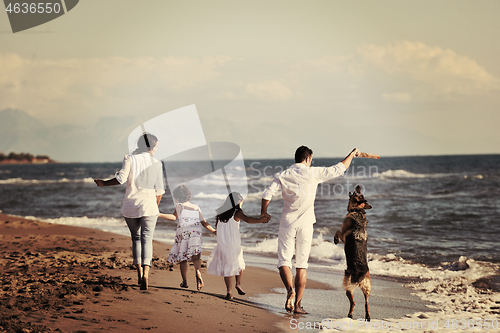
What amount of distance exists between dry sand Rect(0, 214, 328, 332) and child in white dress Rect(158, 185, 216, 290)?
1.16 ft

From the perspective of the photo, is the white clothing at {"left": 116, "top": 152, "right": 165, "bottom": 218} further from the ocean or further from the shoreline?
the ocean

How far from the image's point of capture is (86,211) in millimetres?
18203

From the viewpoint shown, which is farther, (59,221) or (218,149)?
(59,221)

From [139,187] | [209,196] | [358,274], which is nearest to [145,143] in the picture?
[139,187]

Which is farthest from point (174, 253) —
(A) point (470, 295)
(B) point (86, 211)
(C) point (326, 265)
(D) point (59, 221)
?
(B) point (86, 211)

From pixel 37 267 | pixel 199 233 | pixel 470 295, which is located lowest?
pixel 470 295

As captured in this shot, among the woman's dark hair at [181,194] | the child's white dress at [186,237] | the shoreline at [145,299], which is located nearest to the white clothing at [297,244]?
the shoreline at [145,299]

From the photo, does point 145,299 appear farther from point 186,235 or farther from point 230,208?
point 230,208

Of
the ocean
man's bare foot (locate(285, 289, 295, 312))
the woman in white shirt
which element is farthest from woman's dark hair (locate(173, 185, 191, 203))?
the ocean

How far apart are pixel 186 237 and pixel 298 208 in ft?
5.44

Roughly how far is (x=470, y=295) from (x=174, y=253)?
4.38m

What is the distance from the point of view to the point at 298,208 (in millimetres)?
4516

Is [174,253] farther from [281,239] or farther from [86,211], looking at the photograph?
[86,211]

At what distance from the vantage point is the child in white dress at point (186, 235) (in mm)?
5324
